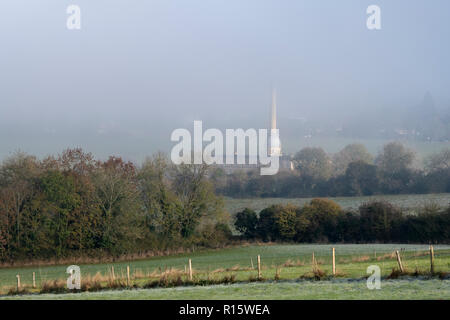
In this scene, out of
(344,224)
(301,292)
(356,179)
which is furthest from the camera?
(356,179)

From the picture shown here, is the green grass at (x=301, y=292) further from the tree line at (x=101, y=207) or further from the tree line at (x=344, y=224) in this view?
the tree line at (x=344, y=224)

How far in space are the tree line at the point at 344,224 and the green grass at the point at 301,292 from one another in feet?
116

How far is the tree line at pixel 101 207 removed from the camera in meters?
53.3

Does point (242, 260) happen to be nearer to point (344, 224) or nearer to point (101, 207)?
point (101, 207)

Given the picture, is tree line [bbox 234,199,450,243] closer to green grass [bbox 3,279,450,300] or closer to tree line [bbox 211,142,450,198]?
tree line [bbox 211,142,450,198]

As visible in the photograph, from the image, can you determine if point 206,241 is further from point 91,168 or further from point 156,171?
point 91,168

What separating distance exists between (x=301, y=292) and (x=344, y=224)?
40.5 m

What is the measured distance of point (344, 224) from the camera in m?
60.2

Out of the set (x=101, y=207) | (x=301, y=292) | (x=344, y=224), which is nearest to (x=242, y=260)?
(x=101, y=207)

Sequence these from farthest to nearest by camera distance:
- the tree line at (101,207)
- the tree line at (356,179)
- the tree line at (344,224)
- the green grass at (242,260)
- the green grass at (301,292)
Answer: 1. the tree line at (356,179)
2. the tree line at (344,224)
3. the tree line at (101,207)
4. the green grass at (242,260)
5. the green grass at (301,292)

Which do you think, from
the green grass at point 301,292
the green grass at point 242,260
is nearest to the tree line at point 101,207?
the green grass at point 242,260

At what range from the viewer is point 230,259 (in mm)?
47281
